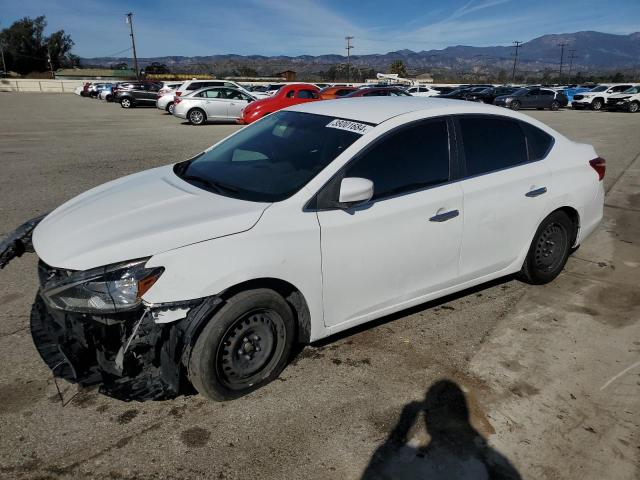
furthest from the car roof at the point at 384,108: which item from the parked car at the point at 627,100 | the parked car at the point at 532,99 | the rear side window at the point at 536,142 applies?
the parked car at the point at 627,100

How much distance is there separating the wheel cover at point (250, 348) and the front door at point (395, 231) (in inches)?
14.1

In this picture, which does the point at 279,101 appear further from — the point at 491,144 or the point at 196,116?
the point at 491,144

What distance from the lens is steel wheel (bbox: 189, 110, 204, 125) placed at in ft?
65.9

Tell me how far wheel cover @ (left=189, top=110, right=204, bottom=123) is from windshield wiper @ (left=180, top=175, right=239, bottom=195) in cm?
1761

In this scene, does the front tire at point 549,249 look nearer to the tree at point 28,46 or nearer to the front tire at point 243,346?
the front tire at point 243,346

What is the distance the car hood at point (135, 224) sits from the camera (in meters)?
2.57

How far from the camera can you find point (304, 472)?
2408mm

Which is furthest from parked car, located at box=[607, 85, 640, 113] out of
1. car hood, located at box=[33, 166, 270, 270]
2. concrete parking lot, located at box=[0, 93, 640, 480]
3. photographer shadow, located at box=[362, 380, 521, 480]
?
car hood, located at box=[33, 166, 270, 270]

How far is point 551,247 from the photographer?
4.41 m

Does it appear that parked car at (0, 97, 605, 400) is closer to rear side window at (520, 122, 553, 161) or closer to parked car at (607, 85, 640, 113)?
rear side window at (520, 122, 553, 161)

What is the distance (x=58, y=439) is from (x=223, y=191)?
1670mm

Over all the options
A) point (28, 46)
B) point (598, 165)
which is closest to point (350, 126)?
point (598, 165)

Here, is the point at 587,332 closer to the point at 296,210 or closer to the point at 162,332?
the point at 296,210

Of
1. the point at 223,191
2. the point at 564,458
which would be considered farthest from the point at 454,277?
the point at 223,191
